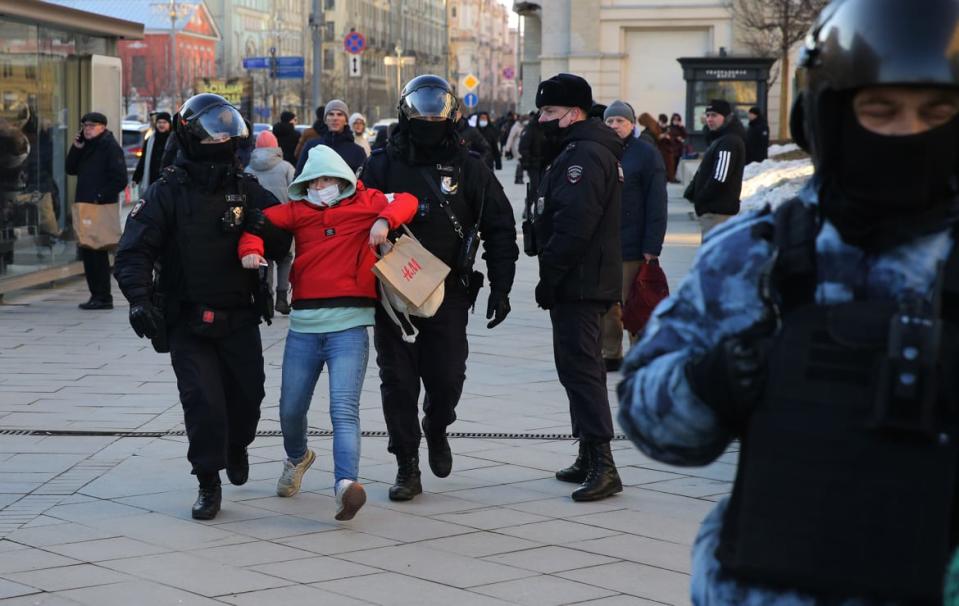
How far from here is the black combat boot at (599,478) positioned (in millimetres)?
6543

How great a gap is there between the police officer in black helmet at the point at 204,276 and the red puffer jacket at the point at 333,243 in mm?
89

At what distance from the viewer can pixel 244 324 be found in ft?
20.8

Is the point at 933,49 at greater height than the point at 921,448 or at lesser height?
greater

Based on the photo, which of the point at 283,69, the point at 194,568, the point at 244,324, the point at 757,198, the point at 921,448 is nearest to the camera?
the point at 921,448

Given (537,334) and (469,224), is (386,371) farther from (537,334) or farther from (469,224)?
(537,334)

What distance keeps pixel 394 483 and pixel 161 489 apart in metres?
1.02

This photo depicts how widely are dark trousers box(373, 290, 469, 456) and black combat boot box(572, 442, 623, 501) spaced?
65 cm

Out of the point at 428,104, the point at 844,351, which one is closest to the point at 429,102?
the point at 428,104

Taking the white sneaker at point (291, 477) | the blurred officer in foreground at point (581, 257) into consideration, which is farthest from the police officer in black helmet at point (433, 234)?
the white sneaker at point (291, 477)

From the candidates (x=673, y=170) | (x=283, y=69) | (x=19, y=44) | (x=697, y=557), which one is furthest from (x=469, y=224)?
(x=283, y=69)

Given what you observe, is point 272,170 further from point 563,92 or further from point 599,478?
point 599,478

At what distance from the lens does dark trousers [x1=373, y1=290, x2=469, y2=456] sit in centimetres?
657

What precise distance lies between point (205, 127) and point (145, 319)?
0.87 meters

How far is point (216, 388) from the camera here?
20.7 ft
